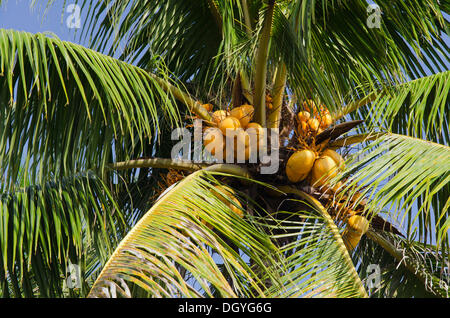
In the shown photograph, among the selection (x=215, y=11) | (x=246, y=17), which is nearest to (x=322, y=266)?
(x=246, y=17)

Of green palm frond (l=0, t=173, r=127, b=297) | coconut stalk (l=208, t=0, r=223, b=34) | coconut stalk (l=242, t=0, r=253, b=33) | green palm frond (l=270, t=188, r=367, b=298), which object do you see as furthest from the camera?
coconut stalk (l=208, t=0, r=223, b=34)

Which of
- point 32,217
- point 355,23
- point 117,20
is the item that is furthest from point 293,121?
point 32,217

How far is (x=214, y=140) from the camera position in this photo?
13.4ft

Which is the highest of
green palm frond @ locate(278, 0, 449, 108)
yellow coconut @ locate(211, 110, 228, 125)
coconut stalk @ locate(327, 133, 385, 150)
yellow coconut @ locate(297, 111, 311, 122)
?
green palm frond @ locate(278, 0, 449, 108)

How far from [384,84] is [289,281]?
1637 mm

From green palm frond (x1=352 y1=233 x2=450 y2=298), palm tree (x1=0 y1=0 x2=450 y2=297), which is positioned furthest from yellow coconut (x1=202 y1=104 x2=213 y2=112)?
green palm frond (x1=352 y1=233 x2=450 y2=298)

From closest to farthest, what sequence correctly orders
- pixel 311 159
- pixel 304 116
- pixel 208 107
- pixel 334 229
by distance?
pixel 334 229
pixel 311 159
pixel 304 116
pixel 208 107

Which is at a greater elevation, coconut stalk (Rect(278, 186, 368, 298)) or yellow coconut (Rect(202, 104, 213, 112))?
yellow coconut (Rect(202, 104, 213, 112))

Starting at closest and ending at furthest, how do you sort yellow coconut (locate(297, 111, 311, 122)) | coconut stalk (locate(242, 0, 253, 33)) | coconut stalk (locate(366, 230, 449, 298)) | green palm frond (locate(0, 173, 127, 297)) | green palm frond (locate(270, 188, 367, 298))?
green palm frond (locate(270, 188, 367, 298)) < green palm frond (locate(0, 173, 127, 297)) < yellow coconut (locate(297, 111, 311, 122)) < coconut stalk (locate(366, 230, 449, 298)) < coconut stalk (locate(242, 0, 253, 33))

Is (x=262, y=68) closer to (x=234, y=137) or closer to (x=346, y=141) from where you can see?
(x=234, y=137)

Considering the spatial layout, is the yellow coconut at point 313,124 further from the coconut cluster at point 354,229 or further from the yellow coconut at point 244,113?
the coconut cluster at point 354,229

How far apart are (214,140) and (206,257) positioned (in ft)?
3.74

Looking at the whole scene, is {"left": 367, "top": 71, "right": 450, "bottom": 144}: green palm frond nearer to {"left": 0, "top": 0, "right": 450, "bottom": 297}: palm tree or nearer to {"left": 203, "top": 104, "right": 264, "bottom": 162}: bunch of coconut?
{"left": 0, "top": 0, "right": 450, "bottom": 297}: palm tree

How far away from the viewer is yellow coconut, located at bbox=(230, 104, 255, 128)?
13.7 ft
